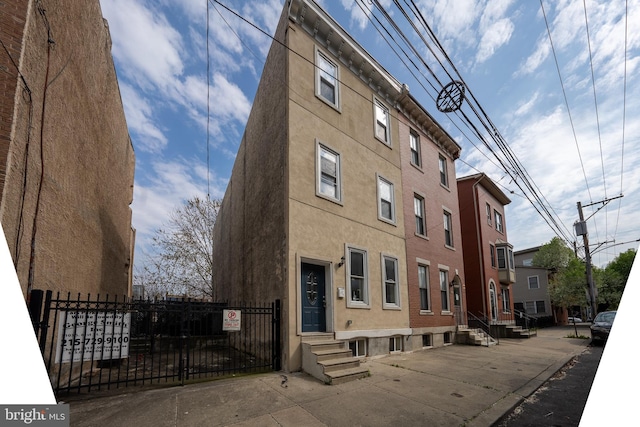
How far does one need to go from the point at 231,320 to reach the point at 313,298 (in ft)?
8.16

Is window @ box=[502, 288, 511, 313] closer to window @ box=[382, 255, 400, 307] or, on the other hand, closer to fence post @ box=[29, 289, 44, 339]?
window @ box=[382, 255, 400, 307]

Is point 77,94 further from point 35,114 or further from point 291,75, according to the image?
point 291,75

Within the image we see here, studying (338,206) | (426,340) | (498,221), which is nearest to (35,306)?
(338,206)

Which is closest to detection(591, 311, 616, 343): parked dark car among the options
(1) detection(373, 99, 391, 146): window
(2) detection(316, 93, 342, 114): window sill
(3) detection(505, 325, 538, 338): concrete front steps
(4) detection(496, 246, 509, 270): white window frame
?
(3) detection(505, 325, 538, 338): concrete front steps

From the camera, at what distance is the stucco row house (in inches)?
390

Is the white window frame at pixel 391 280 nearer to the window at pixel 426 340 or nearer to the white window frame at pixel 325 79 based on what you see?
the window at pixel 426 340

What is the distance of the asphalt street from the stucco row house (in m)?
4.60

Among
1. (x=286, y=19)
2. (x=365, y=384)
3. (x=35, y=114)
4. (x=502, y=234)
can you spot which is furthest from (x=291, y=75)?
(x=502, y=234)

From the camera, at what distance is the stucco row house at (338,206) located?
991 centimetres

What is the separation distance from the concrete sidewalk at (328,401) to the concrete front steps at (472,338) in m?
6.09

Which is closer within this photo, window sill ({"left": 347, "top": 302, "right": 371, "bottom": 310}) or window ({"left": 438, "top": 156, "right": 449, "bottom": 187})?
window sill ({"left": 347, "top": 302, "right": 371, "bottom": 310})

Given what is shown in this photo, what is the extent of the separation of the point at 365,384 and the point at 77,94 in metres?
9.87

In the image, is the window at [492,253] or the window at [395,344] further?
the window at [492,253]

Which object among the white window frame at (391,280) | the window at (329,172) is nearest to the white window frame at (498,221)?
the white window frame at (391,280)
